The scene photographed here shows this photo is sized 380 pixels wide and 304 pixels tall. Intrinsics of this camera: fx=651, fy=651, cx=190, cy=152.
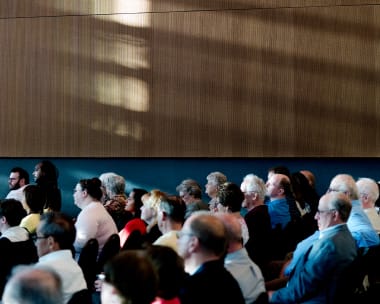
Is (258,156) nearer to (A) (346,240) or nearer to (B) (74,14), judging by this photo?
(B) (74,14)

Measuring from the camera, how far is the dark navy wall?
10000mm

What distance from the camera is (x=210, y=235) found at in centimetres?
334

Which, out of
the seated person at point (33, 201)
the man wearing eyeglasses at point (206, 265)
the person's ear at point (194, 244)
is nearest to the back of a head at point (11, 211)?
the seated person at point (33, 201)

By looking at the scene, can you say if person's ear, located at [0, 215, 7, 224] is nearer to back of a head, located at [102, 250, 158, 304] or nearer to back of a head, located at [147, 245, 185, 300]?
back of a head, located at [147, 245, 185, 300]

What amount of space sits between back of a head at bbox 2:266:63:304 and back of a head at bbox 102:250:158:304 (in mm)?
232

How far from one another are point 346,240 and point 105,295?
226 cm

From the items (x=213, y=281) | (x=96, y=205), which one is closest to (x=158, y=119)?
(x=96, y=205)

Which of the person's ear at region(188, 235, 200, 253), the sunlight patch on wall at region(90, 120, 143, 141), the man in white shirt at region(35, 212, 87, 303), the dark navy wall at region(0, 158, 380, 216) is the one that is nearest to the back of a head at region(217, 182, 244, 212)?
the man in white shirt at region(35, 212, 87, 303)

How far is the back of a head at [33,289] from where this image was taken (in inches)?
84.9

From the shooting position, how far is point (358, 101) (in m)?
9.89

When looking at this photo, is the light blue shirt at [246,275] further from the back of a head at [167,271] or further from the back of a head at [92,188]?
the back of a head at [92,188]

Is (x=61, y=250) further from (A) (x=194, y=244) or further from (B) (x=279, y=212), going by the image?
(B) (x=279, y=212)

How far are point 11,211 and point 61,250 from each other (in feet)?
4.11

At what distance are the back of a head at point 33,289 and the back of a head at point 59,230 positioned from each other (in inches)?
66.9
